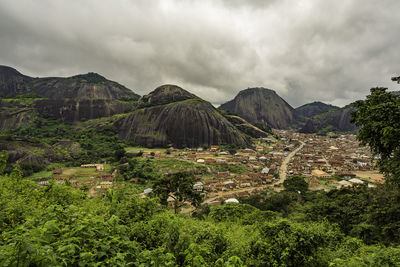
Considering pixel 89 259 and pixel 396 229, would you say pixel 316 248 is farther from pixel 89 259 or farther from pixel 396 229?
pixel 396 229

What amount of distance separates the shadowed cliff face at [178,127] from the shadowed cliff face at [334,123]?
9744 centimetres

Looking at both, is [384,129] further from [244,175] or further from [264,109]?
[264,109]

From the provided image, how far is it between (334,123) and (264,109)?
208ft

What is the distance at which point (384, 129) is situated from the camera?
8.08 m

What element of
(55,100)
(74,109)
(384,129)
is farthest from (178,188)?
(55,100)

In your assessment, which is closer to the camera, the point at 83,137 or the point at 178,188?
the point at 178,188

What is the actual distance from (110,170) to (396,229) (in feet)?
147

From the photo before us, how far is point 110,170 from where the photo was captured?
128 ft

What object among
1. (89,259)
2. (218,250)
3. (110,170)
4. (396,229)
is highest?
(89,259)

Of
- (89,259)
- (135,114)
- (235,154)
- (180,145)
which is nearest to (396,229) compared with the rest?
(89,259)

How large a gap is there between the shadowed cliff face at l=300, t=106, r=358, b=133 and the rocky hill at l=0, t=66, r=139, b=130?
14433 cm

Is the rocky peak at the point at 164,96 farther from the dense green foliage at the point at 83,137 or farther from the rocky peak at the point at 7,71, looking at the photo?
the rocky peak at the point at 7,71

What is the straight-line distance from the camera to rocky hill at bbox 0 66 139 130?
78.1 metres

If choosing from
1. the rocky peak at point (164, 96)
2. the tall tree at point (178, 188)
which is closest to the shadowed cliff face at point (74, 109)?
the rocky peak at point (164, 96)
